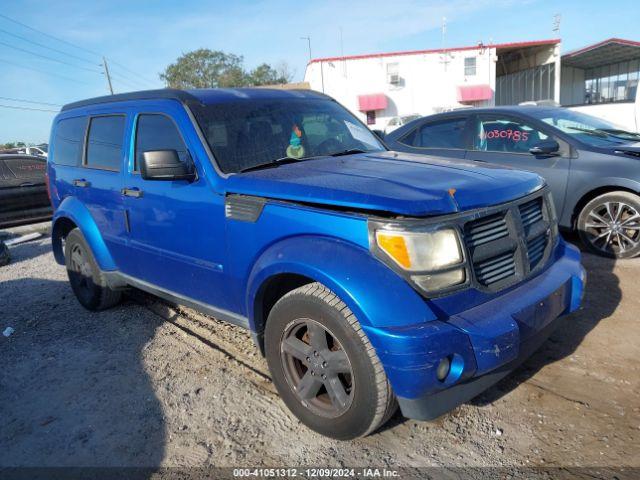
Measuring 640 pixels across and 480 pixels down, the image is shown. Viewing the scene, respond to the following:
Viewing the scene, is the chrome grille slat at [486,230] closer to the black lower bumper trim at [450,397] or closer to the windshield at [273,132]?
the black lower bumper trim at [450,397]

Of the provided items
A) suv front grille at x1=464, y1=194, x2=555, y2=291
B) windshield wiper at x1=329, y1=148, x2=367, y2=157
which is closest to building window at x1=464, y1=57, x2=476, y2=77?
windshield wiper at x1=329, y1=148, x2=367, y2=157

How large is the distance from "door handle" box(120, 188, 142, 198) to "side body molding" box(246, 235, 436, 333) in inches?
62.6

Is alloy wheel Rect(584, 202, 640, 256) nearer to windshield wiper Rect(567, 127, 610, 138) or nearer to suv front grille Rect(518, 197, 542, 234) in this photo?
windshield wiper Rect(567, 127, 610, 138)

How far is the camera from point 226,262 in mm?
2945

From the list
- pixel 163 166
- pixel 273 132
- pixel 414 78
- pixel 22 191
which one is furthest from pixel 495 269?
pixel 414 78

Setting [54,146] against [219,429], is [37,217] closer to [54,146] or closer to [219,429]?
[54,146]

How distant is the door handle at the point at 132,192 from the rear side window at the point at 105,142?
26cm

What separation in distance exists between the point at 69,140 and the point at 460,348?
4281 millimetres

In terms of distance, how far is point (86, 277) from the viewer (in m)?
4.64

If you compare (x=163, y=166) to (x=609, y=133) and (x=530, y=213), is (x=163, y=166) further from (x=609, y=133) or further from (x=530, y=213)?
(x=609, y=133)

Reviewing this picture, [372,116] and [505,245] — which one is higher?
[372,116]

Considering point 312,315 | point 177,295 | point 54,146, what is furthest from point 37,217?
point 312,315

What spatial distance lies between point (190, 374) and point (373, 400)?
5.41 feet

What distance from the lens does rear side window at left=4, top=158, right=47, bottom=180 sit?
861 centimetres
